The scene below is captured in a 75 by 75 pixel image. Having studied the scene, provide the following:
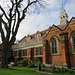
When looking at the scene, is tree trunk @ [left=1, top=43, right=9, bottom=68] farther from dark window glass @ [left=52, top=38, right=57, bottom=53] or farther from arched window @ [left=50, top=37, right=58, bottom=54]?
dark window glass @ [left=52, top=38, right=57, bottom=53]

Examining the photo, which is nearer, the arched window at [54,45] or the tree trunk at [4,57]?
the tree trunk at [4,57]

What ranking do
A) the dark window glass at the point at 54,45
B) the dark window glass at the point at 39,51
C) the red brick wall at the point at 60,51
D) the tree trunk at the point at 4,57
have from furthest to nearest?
the dark window glass at the point at 39,51 < the dark window glass at the point at 54,45 < the red brick wall at the point at 60,51 < the tree trunk at the point at 4,57

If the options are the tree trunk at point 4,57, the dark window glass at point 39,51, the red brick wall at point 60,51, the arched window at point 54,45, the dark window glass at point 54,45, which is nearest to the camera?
the tree trunk at point 4,57

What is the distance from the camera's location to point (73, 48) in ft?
49.2

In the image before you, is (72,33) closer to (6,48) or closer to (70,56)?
(70,56)

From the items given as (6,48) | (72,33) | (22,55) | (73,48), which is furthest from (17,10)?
(22,55)

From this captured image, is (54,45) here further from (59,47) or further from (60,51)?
(60,51)

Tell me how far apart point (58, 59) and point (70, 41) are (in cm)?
387

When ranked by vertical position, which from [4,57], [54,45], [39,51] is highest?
[54,45]

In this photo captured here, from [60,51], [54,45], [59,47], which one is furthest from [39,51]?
[60,51]

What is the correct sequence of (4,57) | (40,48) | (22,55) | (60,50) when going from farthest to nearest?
(22,55) → (40,48) → (60,50) → (4,57)

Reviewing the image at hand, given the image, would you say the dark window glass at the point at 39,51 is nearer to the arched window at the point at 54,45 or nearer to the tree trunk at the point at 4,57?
the arched window at the point at 54,45

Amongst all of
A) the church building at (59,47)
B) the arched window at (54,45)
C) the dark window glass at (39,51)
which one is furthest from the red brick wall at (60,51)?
the dark window glass at (39,51)

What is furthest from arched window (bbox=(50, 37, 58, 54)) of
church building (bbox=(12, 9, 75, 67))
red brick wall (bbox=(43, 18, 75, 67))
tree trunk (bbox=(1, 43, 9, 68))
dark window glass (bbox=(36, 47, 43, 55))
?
tree trunk (bbox=(1, 43, 9, 68))
